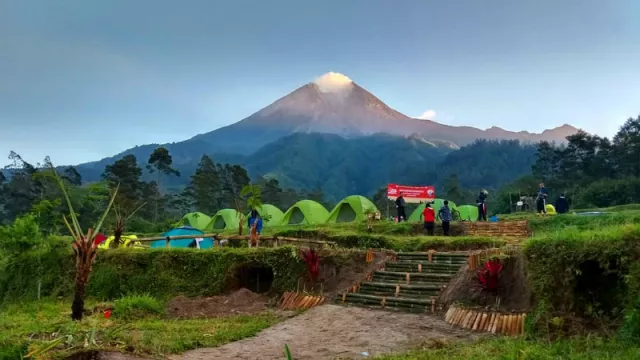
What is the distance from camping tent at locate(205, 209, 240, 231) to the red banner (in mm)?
10612

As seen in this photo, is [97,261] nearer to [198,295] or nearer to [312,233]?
[198,295]

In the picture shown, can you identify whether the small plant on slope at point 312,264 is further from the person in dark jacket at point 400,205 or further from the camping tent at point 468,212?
the camping tent at point 468,212

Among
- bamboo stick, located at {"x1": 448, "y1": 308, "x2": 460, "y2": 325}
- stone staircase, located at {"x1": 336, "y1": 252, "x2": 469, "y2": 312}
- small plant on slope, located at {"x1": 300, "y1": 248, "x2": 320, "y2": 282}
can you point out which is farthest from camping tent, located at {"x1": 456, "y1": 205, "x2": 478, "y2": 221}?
bamboo stick, located at {"x1": 448, "y1": 308, "x2": 460, "y2": 325}

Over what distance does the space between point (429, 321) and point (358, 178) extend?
112331 millimetres

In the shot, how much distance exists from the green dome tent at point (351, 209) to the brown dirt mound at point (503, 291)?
15.3m

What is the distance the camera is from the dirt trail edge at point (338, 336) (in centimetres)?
672

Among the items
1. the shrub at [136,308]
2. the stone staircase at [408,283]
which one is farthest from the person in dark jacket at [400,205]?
the shrub at [136,308]

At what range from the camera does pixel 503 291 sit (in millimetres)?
8453

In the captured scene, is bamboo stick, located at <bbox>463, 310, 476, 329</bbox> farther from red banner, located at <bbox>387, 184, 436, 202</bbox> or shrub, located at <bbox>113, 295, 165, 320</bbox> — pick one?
red banner, located at <bbox>387, 184, 436, 202</bbox>

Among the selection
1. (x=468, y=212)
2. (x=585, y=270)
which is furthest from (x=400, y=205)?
(x=585, y=270)

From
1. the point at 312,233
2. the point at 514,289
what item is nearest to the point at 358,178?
the point at 312,233

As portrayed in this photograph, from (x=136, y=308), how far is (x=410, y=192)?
14681 mm

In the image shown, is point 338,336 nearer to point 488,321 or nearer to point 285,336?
point 285,336

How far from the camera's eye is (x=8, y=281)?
15023 millimetres
